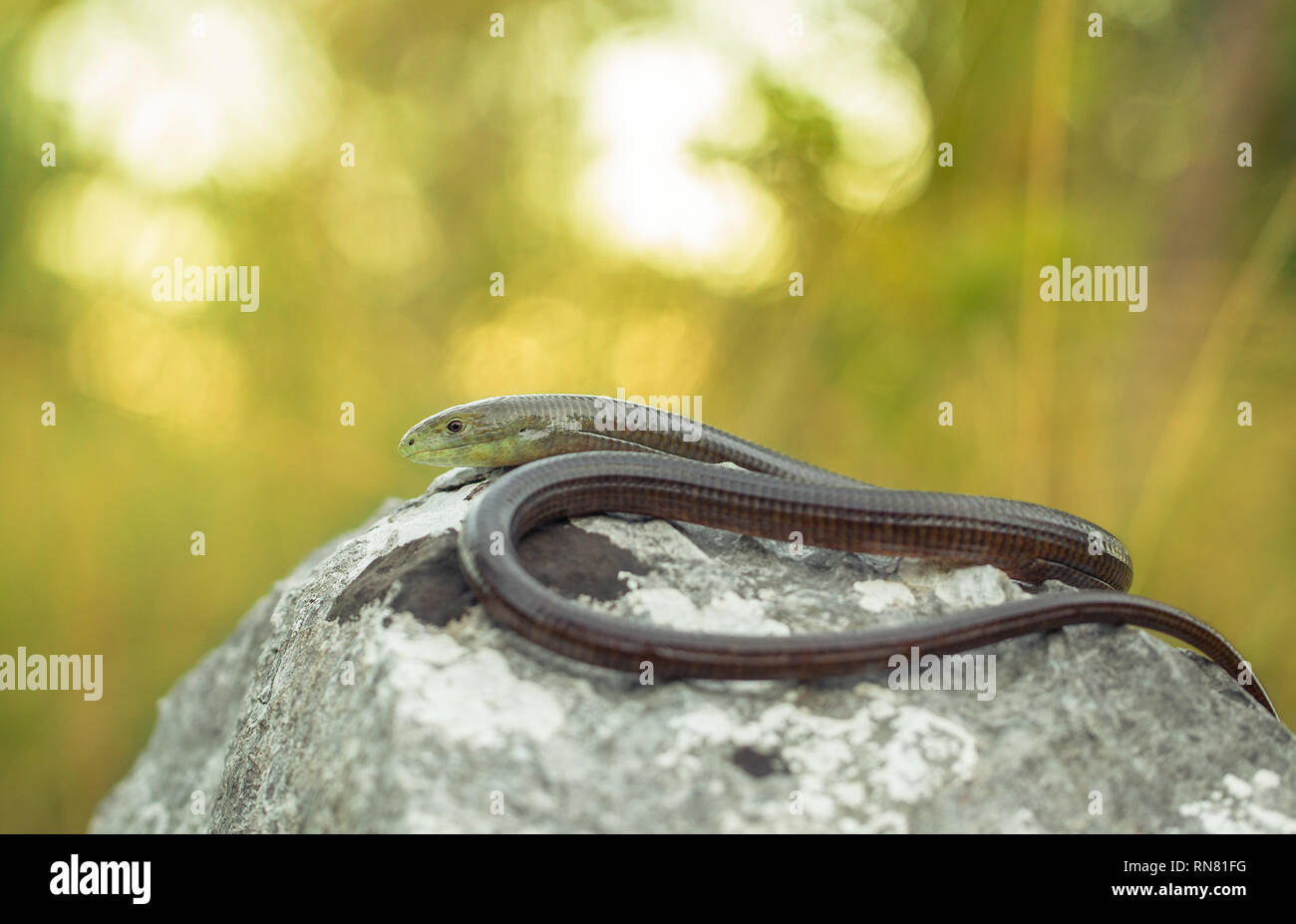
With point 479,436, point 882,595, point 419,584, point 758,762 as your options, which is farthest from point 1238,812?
point 479,436

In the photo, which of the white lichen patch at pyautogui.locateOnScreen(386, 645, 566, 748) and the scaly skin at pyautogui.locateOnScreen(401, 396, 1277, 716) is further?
the scaly skin at pyautogui.locateOnScreen(401, 396, 1277, 716)

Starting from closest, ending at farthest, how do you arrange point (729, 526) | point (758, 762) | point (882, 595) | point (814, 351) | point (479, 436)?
point (758, 762), point (882, 595), point (729, 526), point (479, 436), point (814, 351)

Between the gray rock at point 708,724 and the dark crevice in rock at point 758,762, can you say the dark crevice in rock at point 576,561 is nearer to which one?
the gray rock at point 708,724

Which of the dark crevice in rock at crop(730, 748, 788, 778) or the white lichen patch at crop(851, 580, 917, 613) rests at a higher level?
the white lichen patch at crop(851, 580, 917, 613)

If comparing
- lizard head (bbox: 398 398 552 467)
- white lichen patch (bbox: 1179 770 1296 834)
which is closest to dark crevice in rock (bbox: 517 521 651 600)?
lizard head (bbox: 398 398 552 467)

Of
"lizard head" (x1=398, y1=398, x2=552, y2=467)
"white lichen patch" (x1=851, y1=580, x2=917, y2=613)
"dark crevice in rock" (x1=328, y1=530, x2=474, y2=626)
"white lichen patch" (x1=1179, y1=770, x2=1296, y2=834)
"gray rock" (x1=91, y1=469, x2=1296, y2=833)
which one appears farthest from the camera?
"lizard head" (x1=398, y1=398, x2=552, y2=467)

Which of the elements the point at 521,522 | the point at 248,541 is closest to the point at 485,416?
the point at 521,522

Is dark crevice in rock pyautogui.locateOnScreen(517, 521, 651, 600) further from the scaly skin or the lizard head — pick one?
the lizard head

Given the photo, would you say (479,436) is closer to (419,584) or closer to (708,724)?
(419,584)
